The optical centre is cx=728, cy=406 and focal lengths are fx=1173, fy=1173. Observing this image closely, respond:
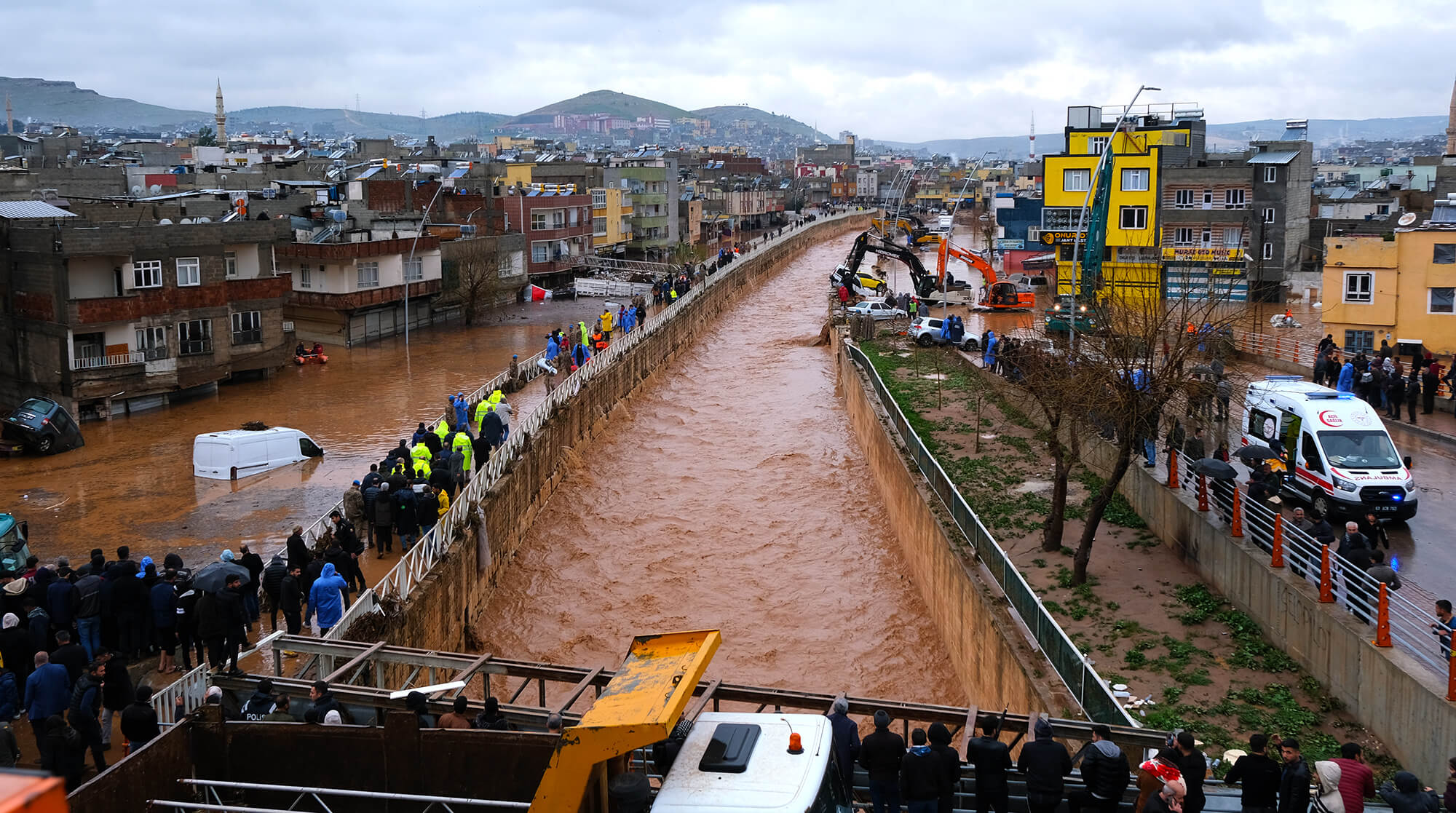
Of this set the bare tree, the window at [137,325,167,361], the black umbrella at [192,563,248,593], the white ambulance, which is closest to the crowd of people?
the white ambulance

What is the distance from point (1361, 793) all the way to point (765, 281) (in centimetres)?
7424

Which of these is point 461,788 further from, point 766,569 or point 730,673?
point 766,569

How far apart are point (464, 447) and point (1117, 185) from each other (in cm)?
3424

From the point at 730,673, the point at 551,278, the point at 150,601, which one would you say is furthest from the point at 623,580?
the point at 551,278

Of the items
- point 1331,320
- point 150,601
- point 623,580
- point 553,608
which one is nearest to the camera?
point 150,601

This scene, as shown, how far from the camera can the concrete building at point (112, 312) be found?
30.4 meters

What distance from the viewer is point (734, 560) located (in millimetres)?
24422

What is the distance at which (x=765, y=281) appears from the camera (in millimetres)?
82188

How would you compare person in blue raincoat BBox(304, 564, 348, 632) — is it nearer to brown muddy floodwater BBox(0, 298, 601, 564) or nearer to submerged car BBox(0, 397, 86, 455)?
brown muddy floodwater BBox(0, 298, 601, 564)

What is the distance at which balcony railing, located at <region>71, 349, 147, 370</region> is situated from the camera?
30.7 metres

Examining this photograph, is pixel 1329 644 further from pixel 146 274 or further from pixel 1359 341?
pixel 146 274

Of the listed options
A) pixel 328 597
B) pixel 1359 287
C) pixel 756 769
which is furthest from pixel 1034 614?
pixel 1359 287

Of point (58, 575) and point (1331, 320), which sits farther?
point (1331, 320)

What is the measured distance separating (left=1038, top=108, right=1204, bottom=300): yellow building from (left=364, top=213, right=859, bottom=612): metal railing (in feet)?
60.1
